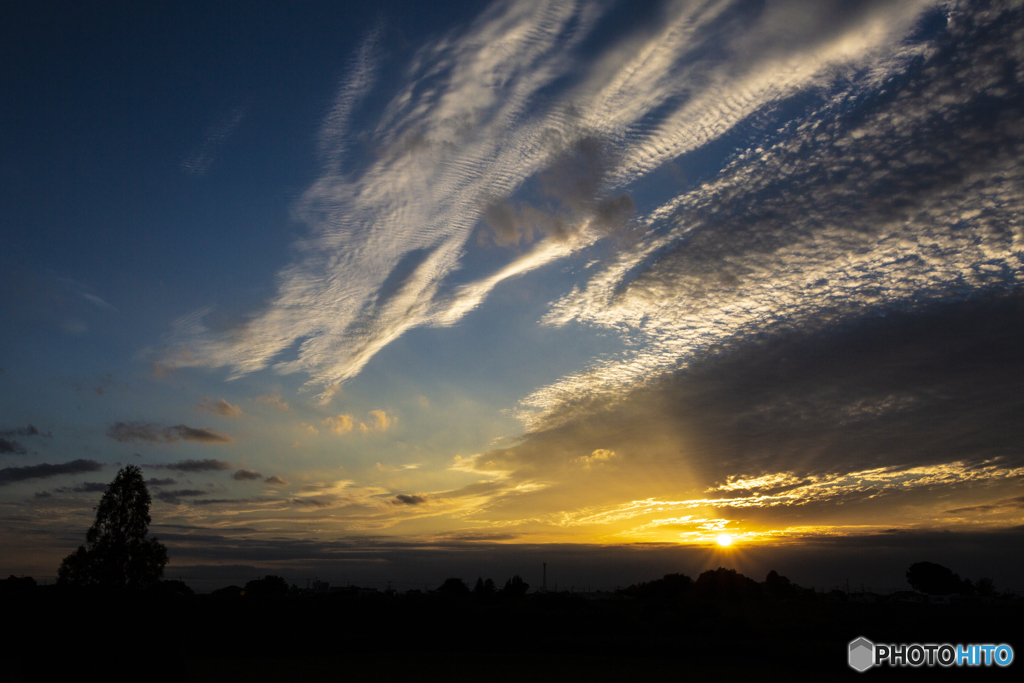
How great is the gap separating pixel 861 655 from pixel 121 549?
172 ft

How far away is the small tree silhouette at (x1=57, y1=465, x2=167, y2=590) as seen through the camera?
37.4 m

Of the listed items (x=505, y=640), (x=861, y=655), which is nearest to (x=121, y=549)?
(x=505, y=640)

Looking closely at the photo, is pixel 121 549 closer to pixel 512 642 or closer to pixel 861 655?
pixel 512 642

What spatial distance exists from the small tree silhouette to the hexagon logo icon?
48717 millimetres

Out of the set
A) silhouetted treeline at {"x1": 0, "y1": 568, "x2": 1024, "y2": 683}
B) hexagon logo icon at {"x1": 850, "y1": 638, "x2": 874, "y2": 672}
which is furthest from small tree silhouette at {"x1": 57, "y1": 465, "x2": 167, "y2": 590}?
hexagon logo icon at {"x1": 850, "y1": 638, "x2": 874, "y2": 672}

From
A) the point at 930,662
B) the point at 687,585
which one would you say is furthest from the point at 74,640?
the point at 687,585

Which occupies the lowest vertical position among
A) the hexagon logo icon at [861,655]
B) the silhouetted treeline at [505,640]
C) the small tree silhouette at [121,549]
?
the silhouetted treeline at [505,640]

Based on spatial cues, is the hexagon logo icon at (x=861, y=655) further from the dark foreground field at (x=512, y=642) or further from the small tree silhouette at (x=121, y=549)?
the small tree silhouette at (x=121, y=549)

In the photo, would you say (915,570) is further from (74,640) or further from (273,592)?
(74,640)

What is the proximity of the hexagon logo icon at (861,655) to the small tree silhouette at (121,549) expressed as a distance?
160 feet

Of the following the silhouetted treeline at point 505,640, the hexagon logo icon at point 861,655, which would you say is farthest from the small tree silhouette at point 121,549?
the hexagon logo icon at point 861,655

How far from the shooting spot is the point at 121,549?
38.9 m

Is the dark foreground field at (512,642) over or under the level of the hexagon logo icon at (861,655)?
under

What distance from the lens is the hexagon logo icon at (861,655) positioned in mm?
40703
